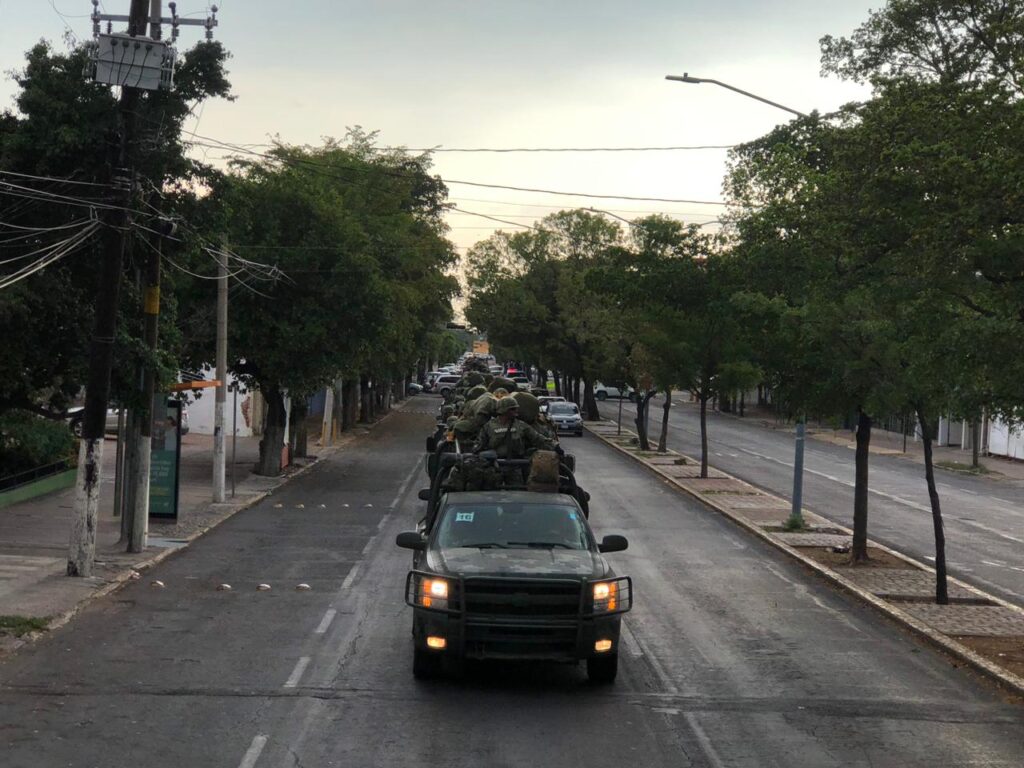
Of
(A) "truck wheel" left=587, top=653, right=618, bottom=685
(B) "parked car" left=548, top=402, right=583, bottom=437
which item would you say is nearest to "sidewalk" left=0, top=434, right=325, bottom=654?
(A) "truck wheel" left=587, top=653, right=618, bottom=685

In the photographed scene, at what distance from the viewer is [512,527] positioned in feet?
41.3

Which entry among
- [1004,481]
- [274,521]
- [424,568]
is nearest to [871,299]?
A: [424,568]

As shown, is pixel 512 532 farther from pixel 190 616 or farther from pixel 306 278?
pixel 306 278

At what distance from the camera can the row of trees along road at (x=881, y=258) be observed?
12344mm

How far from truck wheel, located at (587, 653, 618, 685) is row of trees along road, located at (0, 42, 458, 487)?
35.3 feet

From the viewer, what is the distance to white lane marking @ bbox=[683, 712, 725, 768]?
9281 mm

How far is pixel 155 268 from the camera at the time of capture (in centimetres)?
2012

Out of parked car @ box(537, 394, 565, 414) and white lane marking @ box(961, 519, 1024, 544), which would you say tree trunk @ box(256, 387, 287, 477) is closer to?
parked car @ box(537, 394, 565, 414)

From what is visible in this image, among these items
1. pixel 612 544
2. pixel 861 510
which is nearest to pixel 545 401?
pixel 861 510

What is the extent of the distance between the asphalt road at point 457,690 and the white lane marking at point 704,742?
3cm

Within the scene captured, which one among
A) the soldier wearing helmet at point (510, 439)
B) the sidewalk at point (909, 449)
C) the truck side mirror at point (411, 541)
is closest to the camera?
the truck side mirror at point (411, 541)

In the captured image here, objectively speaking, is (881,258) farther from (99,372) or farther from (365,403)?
(365,403)

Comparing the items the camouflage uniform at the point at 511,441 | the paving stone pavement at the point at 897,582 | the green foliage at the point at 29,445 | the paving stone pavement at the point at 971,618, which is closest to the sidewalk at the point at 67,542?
the green foliage at the point at 29,445

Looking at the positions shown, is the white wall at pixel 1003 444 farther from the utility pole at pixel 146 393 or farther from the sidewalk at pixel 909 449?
the utility pole at pixel 146 393
